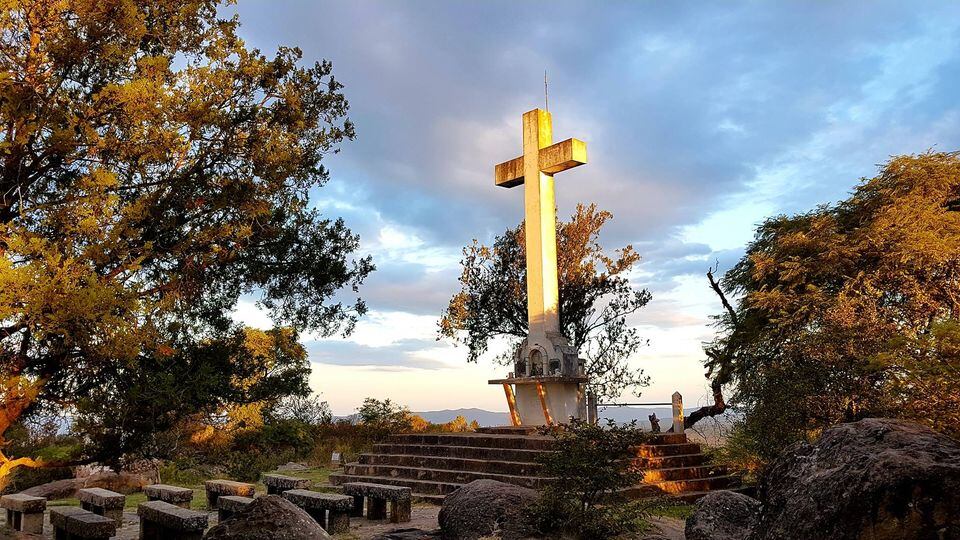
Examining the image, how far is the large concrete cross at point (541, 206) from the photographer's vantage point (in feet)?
47.9

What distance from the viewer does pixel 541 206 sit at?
49.1 ft

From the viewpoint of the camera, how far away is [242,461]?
45.7 ft

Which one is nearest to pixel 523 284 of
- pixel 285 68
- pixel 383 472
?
pixel 383 472

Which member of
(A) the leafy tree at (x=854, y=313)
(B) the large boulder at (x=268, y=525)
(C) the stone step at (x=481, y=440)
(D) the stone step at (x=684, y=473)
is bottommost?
(D) the stone step at (x=684, y=473)

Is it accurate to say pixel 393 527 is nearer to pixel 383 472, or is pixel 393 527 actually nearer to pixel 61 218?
pixel 383 472

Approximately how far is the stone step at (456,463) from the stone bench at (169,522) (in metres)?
4.92

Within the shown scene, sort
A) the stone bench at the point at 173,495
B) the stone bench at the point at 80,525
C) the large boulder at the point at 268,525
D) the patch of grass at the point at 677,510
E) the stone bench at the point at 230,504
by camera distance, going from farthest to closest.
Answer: the patch of grass at the point at 677,510
the stone bench at the point at 173,495
the stone bench at the point at 230,504
the stone bench at the point at 80,525
the large boulder at the point at 268,525

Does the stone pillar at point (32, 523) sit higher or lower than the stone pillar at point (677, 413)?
lower

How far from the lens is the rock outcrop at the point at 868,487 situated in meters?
4.04

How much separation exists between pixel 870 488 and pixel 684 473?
8218 millimetres

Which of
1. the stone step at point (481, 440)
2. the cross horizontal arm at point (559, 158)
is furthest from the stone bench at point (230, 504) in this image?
the cross horizontal arm at point (559, 158)

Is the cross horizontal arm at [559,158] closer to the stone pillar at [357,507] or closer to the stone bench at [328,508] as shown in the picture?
the stone pillar at [357,507]

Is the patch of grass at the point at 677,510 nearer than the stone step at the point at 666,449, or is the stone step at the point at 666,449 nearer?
the patch of grass at the point at 677,510

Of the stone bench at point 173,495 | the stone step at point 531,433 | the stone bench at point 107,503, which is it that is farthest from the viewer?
the stone step at point 531,433
